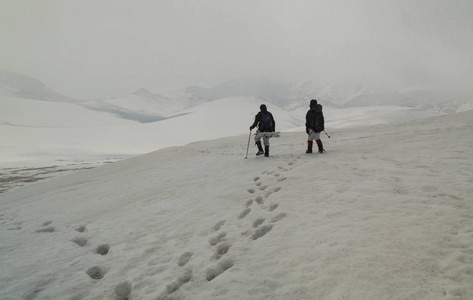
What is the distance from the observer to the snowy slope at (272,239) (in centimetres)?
358

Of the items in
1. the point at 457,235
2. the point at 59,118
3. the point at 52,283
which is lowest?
the point at 52,283

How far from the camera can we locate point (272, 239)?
489 cm

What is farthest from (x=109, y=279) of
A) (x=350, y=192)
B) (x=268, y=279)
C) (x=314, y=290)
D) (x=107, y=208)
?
(x=350, y=192)

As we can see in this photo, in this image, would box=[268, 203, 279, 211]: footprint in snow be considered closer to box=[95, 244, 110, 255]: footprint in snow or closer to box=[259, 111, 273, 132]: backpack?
box=[95, 244, 110, 255]: footprint in snow

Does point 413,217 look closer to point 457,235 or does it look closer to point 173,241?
point 457,235

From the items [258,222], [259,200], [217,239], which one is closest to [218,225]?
[217,239]

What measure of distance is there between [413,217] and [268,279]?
3.04m

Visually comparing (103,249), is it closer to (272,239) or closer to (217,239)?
(217,239)

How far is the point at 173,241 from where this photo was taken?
5645mm

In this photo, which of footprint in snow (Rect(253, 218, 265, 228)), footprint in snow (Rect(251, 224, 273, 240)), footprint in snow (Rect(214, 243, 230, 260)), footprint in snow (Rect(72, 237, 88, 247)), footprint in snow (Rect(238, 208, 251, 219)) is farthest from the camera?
footprint in snow (Rect(238, 208, 251, 219))

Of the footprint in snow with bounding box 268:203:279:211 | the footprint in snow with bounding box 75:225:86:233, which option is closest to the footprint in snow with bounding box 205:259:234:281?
the footprint in snow with bounding box 268:203:279:211

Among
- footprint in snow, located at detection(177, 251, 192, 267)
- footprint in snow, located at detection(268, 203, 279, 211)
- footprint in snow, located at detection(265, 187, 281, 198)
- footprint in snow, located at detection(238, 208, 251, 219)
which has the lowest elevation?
footprint in snow, located at detection(177, 251, 192, 267)

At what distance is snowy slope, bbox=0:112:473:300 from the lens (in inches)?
141

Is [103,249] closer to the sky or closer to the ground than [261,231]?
closer to the ground
